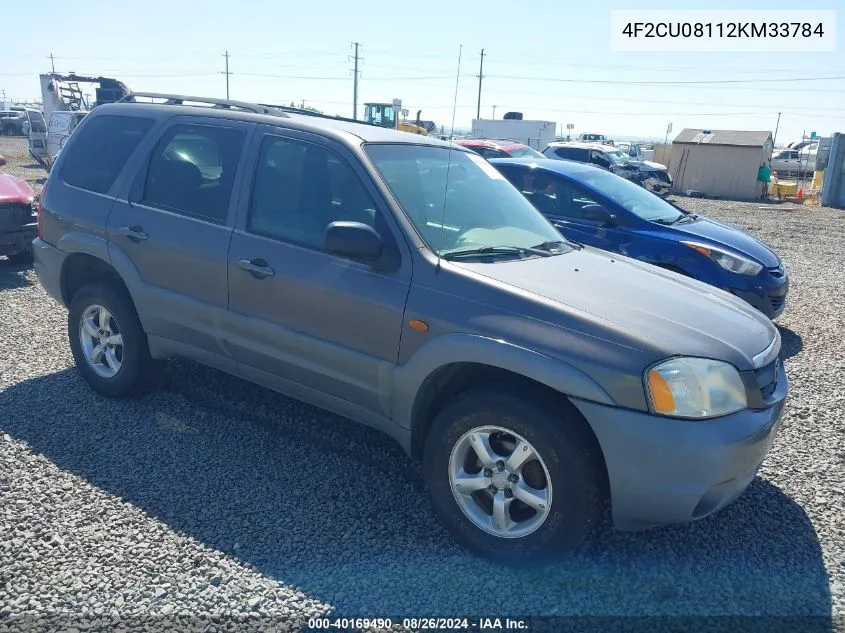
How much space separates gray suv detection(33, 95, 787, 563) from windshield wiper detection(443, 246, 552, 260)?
0.02 meters

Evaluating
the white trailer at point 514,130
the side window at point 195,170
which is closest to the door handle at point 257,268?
the side window at point 195,170

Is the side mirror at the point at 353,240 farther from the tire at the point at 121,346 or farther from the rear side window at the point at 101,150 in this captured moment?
the rear side window at the point at 101,150

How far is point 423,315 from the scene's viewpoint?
3189 mm

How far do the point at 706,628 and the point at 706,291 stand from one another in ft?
5.77

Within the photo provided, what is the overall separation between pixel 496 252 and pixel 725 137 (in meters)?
25.8

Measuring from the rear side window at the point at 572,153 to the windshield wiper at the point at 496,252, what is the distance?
19.0 m

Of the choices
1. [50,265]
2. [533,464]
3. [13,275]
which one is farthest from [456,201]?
[13,275]

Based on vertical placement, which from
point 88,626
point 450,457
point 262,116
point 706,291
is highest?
point 262,116

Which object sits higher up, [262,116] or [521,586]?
[262,116]

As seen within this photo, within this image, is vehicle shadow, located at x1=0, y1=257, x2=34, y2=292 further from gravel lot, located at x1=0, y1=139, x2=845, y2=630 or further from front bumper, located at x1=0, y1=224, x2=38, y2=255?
gravel lot, located at x1=0, y1=139, x2=845, y2=630

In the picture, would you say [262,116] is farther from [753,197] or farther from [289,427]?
[753,197]

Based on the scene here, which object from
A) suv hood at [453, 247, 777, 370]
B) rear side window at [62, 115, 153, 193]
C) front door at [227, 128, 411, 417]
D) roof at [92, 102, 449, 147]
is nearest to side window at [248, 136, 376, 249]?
front door at [227, 128, 411, 417]

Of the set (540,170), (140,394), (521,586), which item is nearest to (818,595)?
(521,586)

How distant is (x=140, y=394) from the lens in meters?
4.71
